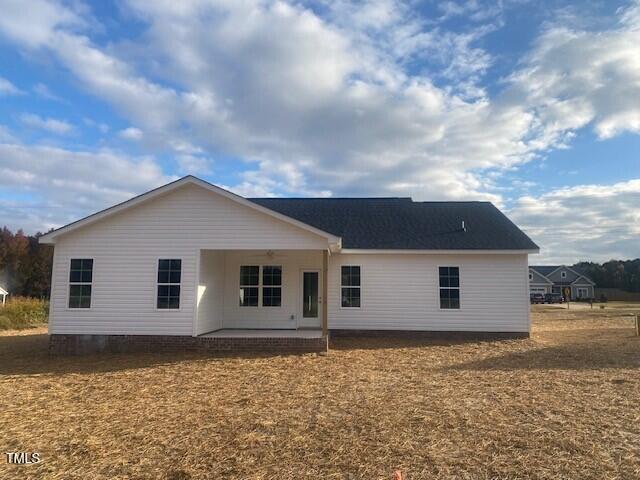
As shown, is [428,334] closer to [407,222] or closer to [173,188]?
[407,222]

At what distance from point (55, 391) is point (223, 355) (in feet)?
14.5

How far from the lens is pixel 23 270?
46.1 metres

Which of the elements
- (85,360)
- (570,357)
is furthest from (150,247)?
(570,357)

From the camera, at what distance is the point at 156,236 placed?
43.6ft

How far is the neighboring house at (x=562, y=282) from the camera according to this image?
7450cm

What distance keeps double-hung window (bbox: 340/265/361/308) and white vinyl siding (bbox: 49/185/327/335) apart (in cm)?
350

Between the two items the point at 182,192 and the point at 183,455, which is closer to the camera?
the point at 183,455

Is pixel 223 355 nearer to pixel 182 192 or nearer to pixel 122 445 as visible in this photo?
pixel 182 192

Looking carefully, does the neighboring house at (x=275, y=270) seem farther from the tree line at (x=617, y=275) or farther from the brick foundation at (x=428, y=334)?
the tree line at (x=617, y=275)

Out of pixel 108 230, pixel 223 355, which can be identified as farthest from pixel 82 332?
pixel 223 355

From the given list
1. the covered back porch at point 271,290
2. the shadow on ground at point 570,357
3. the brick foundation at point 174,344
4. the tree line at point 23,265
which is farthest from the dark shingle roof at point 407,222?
the tree line at point 23,265

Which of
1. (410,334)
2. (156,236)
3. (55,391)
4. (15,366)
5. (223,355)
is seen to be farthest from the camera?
(410,334)

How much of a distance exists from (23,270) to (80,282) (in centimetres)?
3993

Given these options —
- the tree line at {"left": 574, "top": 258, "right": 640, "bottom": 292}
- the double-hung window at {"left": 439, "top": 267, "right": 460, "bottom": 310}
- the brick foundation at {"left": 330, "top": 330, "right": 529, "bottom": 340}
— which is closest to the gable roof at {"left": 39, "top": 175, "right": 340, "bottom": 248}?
the brick foundation at {"left": 330, "top": 330, "right": 529, "bottom": 340}
